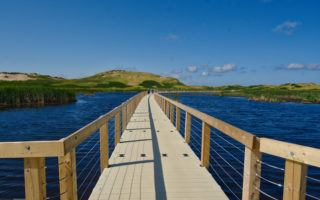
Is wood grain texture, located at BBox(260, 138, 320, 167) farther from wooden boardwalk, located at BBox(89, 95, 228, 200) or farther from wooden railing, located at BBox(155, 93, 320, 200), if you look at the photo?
wooden boardwalk, located at BBox(89, 95, 228, 200)

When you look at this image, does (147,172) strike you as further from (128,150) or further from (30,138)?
(30,138)

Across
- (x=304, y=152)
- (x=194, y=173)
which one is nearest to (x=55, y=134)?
(x=194, y=173)

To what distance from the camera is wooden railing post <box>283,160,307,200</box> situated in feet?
7.72

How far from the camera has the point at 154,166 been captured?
595 cm

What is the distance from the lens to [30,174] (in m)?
2.55

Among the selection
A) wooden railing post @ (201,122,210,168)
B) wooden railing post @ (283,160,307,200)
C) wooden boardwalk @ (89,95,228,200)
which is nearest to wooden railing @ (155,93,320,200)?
wooden railing post @ (283,160,307,200)

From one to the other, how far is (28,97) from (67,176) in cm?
3887

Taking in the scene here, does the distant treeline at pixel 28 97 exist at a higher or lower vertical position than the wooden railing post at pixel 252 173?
lower

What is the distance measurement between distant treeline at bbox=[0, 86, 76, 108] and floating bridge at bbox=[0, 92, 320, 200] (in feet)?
108

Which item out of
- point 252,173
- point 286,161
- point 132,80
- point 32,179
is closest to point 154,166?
point 252,173

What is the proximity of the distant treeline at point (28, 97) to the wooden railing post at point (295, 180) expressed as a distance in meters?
39.1

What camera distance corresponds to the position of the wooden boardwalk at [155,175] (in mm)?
4461

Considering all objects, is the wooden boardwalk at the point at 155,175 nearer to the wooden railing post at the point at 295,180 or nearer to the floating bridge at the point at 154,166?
the floating bridge at the point at 154,166

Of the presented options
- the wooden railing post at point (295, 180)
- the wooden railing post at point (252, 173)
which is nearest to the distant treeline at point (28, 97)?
the wooden railing post at point (252, 173)
